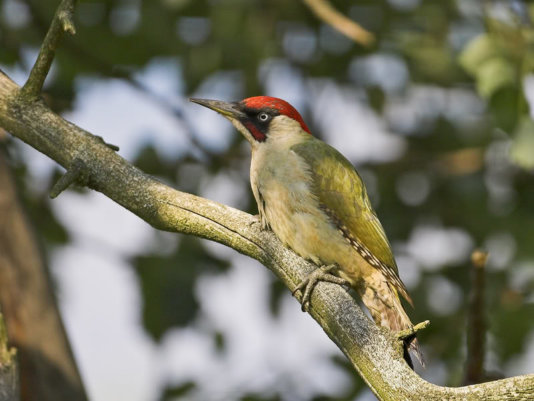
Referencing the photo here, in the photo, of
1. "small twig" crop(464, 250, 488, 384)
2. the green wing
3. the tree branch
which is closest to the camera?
the tree branch

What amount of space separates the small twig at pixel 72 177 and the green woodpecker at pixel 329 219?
826 mm

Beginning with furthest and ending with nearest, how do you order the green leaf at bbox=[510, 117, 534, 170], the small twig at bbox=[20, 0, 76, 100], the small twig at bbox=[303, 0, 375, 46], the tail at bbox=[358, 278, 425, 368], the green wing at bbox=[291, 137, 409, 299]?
the small twig at bbox=[303, 0, 375, 46], the green leaf at bbox=[510, 117, 534, 170], the green wing at bbox=[291, 137, 409, 299], the tail at bbox=[358, 278, 425, 368], the small twig at bbox=[20, 0, 76, 100]

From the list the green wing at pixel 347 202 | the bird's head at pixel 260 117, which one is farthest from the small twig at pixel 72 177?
the bird's head at pixel 260 117

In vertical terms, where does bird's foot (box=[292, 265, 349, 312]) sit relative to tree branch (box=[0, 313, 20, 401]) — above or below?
above

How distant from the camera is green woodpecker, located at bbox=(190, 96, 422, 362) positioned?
355 cm

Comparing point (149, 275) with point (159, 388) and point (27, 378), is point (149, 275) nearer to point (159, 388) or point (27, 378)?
point (159, 388)

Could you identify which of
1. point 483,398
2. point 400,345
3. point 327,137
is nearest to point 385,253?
point 400,345

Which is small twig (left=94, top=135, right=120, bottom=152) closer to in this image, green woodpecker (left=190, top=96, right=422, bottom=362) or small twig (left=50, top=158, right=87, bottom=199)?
small twig (left=50, top=158, right=87, bottom=199)

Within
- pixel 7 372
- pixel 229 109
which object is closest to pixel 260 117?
pixel 229 109

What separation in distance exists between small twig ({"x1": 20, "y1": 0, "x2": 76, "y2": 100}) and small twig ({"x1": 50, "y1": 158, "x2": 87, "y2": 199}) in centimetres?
31

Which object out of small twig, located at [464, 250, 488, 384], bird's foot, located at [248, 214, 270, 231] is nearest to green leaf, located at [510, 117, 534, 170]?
small twig, located at [464, 250, 488, 384]

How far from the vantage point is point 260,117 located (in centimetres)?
420

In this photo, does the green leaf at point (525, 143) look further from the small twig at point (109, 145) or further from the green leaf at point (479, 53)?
the small twig at point (109, 145)

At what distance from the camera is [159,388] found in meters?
5.06
